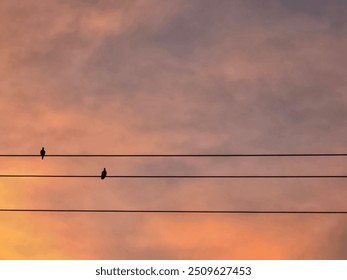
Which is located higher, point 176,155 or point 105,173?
point 105,173

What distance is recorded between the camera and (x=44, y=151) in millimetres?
24266
